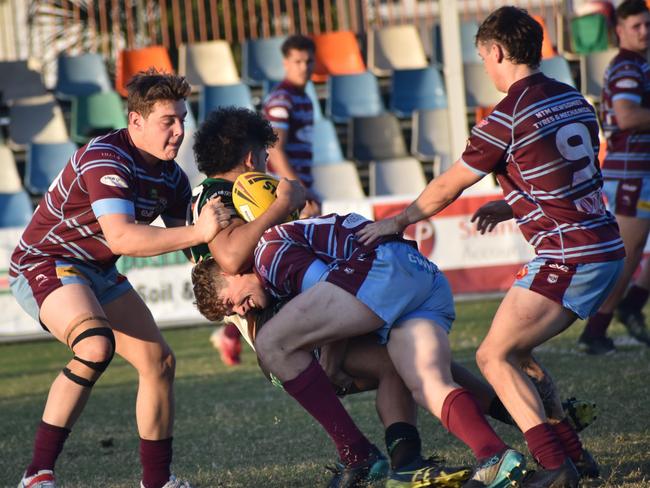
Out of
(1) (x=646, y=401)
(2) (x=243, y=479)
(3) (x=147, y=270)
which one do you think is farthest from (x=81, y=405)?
(3) (x=147, y=270)

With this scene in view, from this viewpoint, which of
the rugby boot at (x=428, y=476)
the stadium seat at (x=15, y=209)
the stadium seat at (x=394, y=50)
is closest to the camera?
the rugby boot at (x=428, y=476)

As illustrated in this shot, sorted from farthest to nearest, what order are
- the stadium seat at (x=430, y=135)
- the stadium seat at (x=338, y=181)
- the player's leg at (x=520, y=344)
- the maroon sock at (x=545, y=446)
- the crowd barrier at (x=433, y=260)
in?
the stadium seat at (x=430, y=135) < the stadium seat at (x=338, y=181) < the crowd barrier at (x=433, y=260) < the player's leg at (x=520, y=344) < the maroon sock at (x=545, y=446)

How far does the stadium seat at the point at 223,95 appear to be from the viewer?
A: 41.1ft

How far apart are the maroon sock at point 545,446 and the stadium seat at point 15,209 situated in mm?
8626

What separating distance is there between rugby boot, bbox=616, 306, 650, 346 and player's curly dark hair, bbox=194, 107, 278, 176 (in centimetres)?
371

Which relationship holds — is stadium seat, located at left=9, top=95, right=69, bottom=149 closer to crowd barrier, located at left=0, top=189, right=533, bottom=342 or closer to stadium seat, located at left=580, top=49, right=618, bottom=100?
crowd barrier, located at left=0, top=189, right=533, bottom=342

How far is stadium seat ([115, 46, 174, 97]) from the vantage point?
13445mm

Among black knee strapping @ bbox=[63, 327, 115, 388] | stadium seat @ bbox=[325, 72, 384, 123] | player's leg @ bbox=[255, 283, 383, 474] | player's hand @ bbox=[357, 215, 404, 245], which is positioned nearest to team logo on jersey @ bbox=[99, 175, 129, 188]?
black knee strapping @ bbox=[63, 327, 115, 388]

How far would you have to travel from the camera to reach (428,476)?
3.63m

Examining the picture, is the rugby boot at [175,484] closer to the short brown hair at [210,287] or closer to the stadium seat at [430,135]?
the short brown hair at [210,287]

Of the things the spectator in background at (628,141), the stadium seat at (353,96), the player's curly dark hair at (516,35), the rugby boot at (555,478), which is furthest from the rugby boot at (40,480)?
the stadium seat at (353,96)

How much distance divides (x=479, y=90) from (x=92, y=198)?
32.0 feet

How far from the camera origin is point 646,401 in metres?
5.43

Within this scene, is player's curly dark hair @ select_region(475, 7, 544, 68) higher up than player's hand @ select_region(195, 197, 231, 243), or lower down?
higher up
